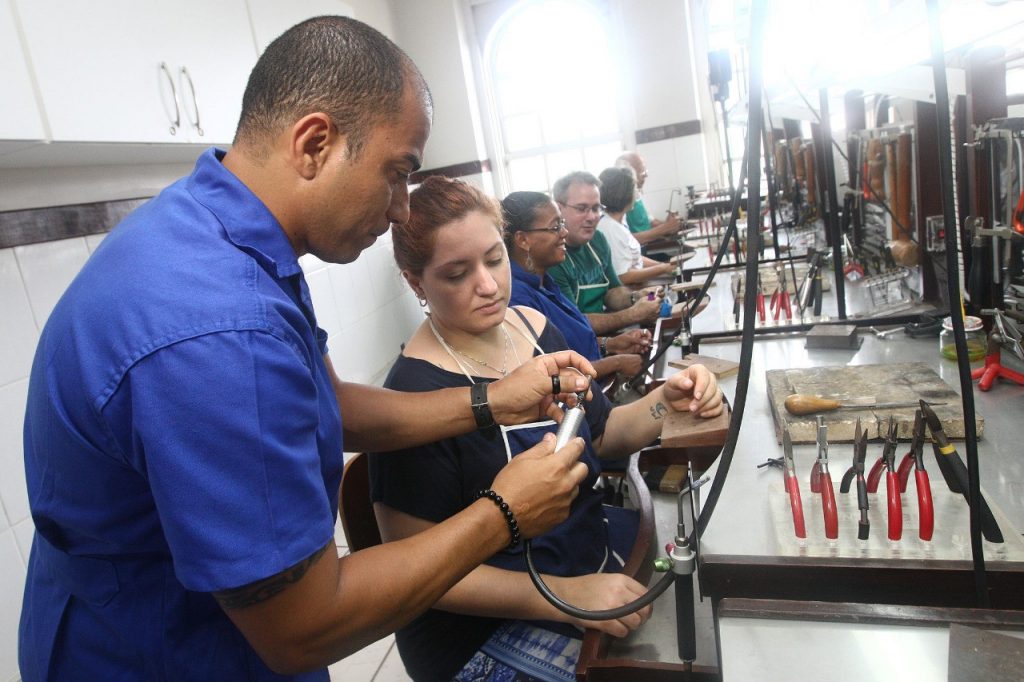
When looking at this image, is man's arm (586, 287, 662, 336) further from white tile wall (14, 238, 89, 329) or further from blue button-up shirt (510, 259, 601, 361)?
white tile wall (14, 238, 89, 329)

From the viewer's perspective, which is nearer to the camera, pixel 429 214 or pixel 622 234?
pixel 429 214

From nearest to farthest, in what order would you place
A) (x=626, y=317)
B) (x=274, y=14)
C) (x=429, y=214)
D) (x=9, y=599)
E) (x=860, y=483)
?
1. (x=860, y=483)
2. (x=429, y=214)
3. (x=9, y=599)
4. (x=274, y=14)
5. (x=626, y=317)

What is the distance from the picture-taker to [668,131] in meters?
6.55

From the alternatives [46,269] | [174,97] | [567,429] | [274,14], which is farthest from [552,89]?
[567,429]

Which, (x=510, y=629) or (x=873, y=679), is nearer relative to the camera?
(x=873, y=679)

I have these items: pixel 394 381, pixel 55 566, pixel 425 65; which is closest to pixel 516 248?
pixel 394 381

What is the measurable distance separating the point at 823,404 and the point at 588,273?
2259 millimetres

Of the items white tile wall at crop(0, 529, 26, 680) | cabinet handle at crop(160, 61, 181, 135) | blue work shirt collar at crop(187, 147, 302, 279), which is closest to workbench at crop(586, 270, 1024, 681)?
blue work shirt collar at crop(187, 147, 302, 279)

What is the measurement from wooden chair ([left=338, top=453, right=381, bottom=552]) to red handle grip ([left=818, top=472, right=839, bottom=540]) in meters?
0.85

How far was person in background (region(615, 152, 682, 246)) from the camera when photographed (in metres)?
5.13

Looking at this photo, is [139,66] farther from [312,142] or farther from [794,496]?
[794,496]

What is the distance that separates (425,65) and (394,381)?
19.0 ft

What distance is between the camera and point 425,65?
20.8ft

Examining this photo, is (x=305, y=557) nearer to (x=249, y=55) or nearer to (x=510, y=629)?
(x=510, y=629)
